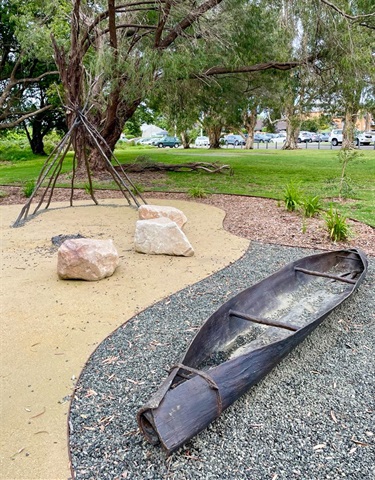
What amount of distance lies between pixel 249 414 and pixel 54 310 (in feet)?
6.04

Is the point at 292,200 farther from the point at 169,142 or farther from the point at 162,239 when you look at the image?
the point at 169,142

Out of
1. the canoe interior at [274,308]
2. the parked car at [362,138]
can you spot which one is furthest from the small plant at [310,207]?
the parked car at [362,138]

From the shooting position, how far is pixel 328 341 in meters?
2.74

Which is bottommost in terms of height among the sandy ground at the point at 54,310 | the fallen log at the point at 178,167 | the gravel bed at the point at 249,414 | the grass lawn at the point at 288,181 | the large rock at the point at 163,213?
the gravel bed at the point at 249,414

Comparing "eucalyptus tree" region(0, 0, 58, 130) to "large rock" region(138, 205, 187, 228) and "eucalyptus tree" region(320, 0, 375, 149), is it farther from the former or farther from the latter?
"large rock" region(138, 205, 187, 228)

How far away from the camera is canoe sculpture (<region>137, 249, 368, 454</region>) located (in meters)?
1.72

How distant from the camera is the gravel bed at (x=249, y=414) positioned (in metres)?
1.72

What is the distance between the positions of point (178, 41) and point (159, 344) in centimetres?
768

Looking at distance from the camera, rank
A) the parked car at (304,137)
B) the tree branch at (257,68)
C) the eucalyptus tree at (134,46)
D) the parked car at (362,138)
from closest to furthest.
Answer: the eucalyptus tree at (134,46) → the tree branch at (257,68) → the parked car at (362,138) → the parked car at (304,137)

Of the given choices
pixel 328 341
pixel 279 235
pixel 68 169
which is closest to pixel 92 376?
pixel 328 341

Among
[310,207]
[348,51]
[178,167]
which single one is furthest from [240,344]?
[178,167]

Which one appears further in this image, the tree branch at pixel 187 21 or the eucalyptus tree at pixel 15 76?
the eucalyptus tree at pixel 15 76

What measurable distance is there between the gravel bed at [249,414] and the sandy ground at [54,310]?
0.37 feet

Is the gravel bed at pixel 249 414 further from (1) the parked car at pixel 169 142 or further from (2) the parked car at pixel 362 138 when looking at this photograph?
(1) the parked car at pixel 169 142
